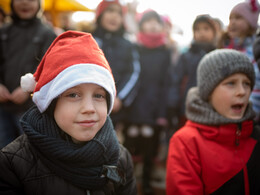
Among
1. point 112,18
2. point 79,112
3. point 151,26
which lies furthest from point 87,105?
point 151,26

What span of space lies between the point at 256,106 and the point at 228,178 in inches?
33.3

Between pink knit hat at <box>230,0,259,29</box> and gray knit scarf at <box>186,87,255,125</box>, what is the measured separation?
70cm

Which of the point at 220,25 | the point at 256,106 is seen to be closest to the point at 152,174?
the point at 256,106

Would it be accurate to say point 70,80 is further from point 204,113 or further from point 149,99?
point 149,99

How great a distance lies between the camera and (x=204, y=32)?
2.85 meters

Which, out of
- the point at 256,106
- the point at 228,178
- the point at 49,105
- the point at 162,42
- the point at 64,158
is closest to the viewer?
the point at 64,158

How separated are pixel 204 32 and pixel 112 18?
105cm

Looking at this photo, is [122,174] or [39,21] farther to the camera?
[39,21]

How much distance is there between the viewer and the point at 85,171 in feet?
3.98

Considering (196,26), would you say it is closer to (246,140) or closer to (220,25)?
(220,25)

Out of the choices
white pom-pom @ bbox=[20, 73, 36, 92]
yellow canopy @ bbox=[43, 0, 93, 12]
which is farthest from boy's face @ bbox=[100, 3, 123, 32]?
yellow canopy @ bbox=[43, 0, 93, 12]

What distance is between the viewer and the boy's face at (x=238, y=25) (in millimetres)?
1953

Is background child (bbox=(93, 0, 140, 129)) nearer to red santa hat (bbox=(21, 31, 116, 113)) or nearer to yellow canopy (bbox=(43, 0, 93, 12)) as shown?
red santa hat (bbox=(21, 31, 116, 113))

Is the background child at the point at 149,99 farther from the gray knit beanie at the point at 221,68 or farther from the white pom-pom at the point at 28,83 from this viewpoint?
the white pom-pom at the point at 28,83
